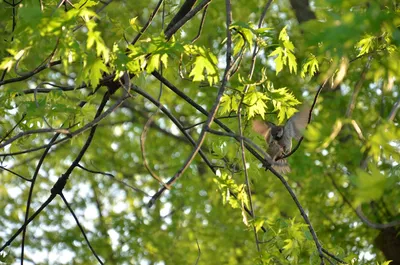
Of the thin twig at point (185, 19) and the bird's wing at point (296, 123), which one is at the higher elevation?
the bird's wing at point (296, 123)

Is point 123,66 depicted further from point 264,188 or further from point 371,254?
point 264,188

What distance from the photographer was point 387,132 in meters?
2.38

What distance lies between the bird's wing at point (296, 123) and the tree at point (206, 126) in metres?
0.18

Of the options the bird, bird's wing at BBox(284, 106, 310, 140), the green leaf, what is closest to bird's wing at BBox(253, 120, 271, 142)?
the bird

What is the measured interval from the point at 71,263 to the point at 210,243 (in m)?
2.01

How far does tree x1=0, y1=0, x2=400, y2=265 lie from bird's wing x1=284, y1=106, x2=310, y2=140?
0.59 feet

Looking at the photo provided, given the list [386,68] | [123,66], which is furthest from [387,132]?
[123,66]

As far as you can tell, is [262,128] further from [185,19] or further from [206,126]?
[206,126]

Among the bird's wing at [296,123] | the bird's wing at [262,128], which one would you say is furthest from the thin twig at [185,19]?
the bird's wing at [296,123]

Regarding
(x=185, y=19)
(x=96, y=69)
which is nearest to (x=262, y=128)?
(x=185, y=19)

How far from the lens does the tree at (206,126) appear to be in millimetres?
2875

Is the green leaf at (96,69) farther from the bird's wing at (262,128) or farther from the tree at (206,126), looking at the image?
the bird's wing at (262,128)

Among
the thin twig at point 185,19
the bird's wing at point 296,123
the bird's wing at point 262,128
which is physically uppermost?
the bird's wing at point 296,123

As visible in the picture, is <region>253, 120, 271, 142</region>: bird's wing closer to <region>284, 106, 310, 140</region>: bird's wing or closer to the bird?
the bird
